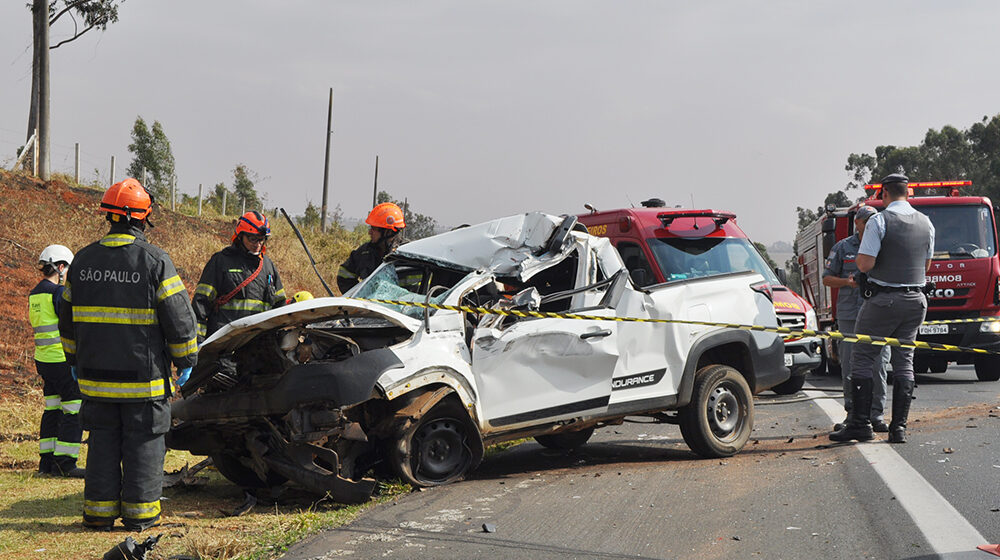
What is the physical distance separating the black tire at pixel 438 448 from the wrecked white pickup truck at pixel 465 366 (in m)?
0.01

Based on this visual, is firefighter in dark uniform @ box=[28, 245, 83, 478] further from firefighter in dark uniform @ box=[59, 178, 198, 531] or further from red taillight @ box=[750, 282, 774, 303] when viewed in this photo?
red taillight @ box=[750, 282, 774, 303]

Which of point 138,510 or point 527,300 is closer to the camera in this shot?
point 138,510

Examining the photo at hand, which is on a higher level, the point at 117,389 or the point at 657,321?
the point at 657,321

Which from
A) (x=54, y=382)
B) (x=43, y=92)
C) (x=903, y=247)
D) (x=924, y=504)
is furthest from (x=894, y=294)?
(x=43, y=92)

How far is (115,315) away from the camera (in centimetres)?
547

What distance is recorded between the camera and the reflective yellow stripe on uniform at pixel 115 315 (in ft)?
17.9

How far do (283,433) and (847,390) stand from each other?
5223 millimetres

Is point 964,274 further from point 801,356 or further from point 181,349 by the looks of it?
point 181,349

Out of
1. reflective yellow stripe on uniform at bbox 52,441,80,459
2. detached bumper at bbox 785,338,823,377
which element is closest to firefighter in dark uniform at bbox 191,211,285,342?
reflective yellow stripe on uniform at bbox 52,441,80,459

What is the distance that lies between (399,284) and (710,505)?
2.75 metres

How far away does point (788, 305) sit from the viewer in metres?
11.7

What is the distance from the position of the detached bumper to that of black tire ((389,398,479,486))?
510cm

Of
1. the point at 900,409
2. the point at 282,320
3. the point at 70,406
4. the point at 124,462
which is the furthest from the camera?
the point at 900,409

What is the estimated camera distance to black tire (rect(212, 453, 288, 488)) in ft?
21.3
